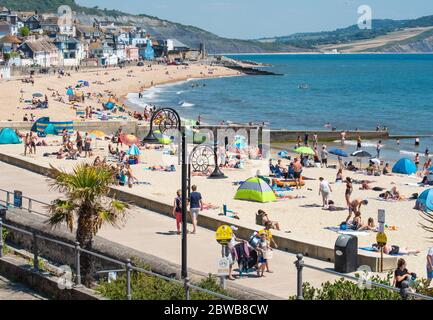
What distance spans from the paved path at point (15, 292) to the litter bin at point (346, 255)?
5.70 m

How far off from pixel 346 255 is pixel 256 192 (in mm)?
9155

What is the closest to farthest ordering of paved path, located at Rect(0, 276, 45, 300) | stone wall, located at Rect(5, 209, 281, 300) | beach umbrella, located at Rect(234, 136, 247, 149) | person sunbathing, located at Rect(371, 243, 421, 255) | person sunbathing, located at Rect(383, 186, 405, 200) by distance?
paved path, located at Rect(0, 276, 45, 300), stone wall, located at Rect(5, 209, 281, 300), person sunbathing, located at Rect(371, 243, 421, 255), person sunbathing, located at Rect(383, 186, 405, 200), beach umbrella, located at Rect(234, 136, 247, 149)

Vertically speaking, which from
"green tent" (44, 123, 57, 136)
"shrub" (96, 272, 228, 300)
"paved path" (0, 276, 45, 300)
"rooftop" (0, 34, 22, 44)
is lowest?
"paved path" (0, 276, 45, 300)

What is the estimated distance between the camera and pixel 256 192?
2402 cm

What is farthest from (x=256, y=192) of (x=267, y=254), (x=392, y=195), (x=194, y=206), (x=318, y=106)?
(x=318, y=106)

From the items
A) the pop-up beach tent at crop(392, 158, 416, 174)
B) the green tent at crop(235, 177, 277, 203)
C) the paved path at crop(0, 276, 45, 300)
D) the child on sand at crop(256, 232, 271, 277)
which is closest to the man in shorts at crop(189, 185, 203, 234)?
the child on sand at crop(256, 232, 271, 277)

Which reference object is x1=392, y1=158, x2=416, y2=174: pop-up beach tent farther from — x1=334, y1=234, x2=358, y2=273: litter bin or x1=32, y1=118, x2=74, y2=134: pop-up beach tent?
x1=334, y1=234, x2=358, y2=273: litter bin

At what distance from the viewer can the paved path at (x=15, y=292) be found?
11.2 m

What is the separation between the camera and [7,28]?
503 feet

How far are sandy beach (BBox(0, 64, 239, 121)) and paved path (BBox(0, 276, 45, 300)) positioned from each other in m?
40.4

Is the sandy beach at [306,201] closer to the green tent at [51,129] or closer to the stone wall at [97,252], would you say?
the green tent at [51,129]

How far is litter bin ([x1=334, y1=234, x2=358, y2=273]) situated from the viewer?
14.9 meters

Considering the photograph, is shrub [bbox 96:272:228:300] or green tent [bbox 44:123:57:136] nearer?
shrub [bbox 96:272:228:300]

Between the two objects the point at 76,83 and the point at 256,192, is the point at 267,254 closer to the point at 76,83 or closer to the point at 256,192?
the point at 256,192
